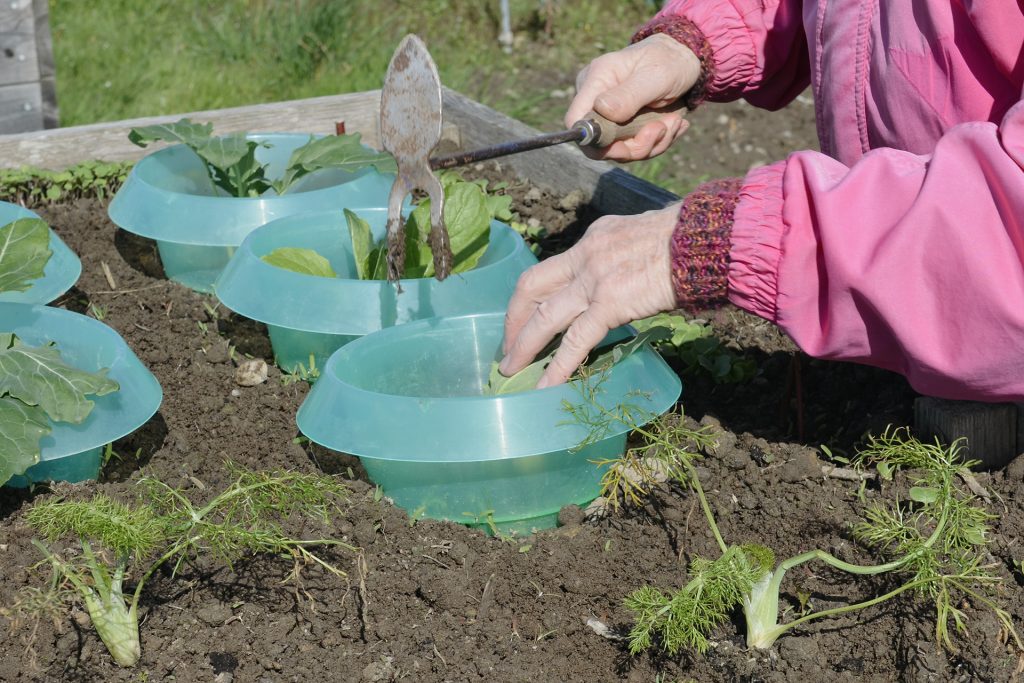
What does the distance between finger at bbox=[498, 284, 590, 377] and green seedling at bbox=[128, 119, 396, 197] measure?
108 cm

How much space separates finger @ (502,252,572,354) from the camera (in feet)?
6.23

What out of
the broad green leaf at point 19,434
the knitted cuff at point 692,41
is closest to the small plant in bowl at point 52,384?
the broad green leaf at point 19,434

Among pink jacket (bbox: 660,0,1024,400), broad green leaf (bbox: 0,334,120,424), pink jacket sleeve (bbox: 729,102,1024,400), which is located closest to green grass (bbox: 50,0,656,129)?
broad green leaf (bbox: 0,334,120,424)

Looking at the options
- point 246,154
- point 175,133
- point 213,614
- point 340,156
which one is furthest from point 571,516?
point 175,133

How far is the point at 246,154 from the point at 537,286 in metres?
1.36

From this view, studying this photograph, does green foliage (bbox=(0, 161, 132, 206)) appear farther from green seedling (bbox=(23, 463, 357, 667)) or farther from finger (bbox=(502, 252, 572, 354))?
finger (bbox=(502, 252, 572, 354))

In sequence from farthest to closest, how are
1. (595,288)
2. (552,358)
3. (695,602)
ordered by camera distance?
(552,358), (595,288), (695,602)

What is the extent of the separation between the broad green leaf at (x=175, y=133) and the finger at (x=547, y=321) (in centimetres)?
139

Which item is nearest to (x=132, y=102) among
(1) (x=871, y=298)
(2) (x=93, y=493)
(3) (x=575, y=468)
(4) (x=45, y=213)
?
(4) (x=45, y=213)

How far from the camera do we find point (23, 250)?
2279 mm

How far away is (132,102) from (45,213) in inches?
63.2

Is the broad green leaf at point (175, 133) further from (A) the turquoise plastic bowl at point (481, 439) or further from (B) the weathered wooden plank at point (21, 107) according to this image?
(B) the weathered wooden plank at point (21, 107)

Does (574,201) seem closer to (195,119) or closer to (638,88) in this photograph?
(638,88)

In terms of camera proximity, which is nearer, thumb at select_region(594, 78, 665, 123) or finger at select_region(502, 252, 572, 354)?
finger at select_region(502, 252, 572, 354)
